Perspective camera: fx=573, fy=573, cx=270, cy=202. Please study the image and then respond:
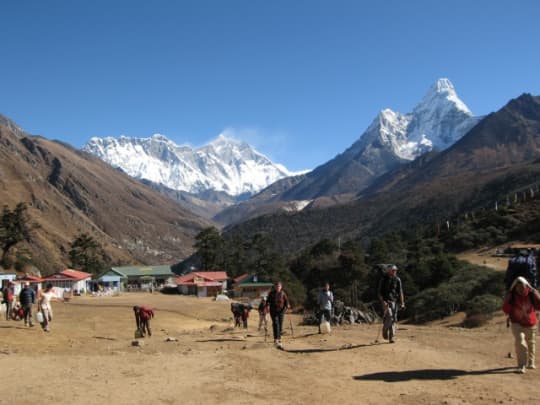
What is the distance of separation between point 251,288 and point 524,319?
72.4 metres

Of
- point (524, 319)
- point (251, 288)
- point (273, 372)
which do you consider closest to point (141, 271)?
point (251, 288)

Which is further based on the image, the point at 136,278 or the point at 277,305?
the point at 136,278

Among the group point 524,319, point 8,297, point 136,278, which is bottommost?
point 524,319

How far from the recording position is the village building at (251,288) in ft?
265

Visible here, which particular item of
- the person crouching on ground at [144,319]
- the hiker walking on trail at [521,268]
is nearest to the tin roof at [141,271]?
the person crouching on ground at [144,319]

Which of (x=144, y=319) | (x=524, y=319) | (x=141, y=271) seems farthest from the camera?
(x=141, y=271)

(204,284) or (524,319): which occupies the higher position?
(204,284)

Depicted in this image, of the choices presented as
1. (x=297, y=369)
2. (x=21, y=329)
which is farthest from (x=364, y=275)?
(x=297, y=369)

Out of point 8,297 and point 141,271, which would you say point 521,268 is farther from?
point 141,271

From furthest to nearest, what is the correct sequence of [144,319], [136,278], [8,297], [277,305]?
[136,278] < [8,297] < [144,319] < [277,305]

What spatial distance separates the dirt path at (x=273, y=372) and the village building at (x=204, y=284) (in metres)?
67.7

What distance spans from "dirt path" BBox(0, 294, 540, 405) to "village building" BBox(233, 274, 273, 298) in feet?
214

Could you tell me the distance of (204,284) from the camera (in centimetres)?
8350

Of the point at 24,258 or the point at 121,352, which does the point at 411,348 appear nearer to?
the point at 121,352
